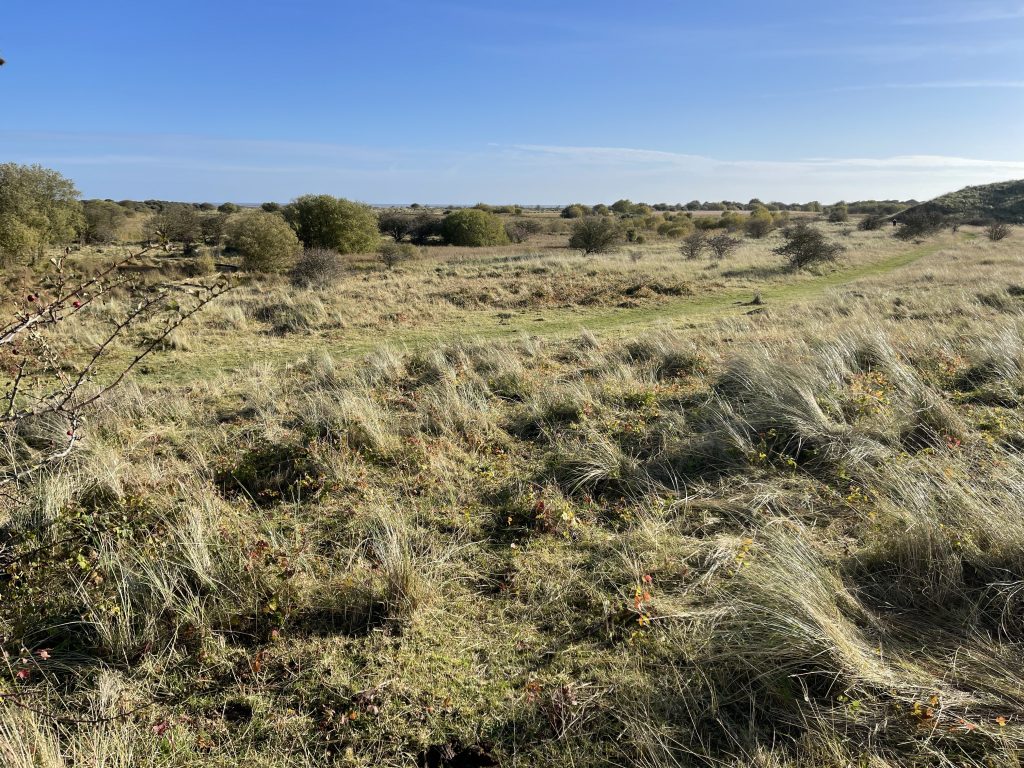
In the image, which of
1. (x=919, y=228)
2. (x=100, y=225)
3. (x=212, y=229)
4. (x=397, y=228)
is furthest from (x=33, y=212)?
(x=919, y=228)

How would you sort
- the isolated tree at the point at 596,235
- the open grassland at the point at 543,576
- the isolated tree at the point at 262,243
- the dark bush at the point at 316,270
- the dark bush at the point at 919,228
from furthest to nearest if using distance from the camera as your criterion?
1. the dark bush at the point at 919,228
2. the isolated tree at the point at 596,235
3. the isolated tree at the point at 262,243
4. the dark bush at the point at 316,270
5. the open grassland at the point at 543,576

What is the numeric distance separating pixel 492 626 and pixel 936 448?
13.8 feet

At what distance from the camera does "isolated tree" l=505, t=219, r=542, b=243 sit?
57219mm

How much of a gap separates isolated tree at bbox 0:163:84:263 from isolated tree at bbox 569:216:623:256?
32.0 metres

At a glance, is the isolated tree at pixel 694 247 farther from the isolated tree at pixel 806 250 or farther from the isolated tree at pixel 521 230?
the isolated tree at pixel 521 230

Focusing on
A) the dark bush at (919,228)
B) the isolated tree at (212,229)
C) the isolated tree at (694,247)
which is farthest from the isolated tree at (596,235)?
the isolated tree at (212,229)

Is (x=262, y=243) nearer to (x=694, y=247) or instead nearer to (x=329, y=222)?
(x=329, y=222)

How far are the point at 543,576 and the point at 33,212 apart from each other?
42610 millimetres

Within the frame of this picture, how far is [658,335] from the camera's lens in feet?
35.3

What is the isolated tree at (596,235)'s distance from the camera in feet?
128

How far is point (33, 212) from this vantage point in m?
33.0

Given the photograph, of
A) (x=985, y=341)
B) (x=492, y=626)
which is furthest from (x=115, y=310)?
(x=985, y=341)

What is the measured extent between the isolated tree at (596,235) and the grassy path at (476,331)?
19.2 metres

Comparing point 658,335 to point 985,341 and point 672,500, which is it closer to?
point 985,341
